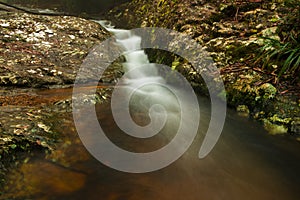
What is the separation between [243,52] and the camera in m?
4.43

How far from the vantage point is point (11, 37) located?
5863 mm

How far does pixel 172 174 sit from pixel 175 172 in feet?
0.19

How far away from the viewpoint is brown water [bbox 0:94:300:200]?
2.24m

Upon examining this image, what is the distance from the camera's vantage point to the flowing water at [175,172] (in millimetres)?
2248

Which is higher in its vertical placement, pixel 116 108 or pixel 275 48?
pixel 275 48

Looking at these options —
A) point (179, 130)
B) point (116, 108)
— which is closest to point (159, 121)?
point (179, 130)

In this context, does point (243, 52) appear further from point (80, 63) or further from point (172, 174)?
point (80, 63)

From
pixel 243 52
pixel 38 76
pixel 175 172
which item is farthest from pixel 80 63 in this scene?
pixel 175 172

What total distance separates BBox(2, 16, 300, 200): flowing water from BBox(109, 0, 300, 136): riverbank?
36 cm

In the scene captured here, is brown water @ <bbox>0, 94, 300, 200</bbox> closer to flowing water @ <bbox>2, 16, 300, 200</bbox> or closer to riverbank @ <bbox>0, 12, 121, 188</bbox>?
flowing water @ <bbox>2, 16, 300, 200</bbox>

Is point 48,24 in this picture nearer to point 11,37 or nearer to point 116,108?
point 11,37

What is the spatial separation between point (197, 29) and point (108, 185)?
439 cm

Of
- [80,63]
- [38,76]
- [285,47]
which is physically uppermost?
[285,47]

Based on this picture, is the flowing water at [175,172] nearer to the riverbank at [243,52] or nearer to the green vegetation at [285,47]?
the riverbank at [243,52]
